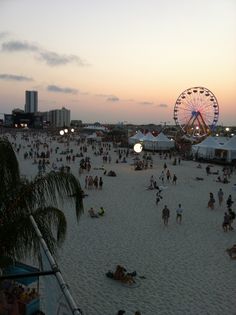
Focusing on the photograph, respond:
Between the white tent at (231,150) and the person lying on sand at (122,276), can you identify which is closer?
the person lying on sand at (122,276)

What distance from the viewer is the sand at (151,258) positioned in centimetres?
874

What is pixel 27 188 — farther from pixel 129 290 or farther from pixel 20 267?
pixel 129 290

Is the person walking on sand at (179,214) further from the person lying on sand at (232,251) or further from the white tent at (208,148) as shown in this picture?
the white tent at (208,148)

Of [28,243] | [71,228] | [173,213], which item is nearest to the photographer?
[28,243]

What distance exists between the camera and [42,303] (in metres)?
8.08

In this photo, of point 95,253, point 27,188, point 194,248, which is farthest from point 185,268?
point 27,188

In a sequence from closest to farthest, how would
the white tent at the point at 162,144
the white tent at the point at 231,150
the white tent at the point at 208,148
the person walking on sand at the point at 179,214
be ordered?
the person walking on sand at the point at 179,214
the white tent at the point at 231,150
the white tent at the point at 208,148
the white tent at the point at 162,144

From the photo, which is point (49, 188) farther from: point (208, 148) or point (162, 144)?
point (162, 144)

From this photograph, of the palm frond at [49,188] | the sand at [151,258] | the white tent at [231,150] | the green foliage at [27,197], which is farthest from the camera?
the white tent at [231,150]

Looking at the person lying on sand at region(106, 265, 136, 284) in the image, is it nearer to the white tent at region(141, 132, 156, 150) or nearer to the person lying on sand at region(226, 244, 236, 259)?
the person lying on sand at region(226, 244, 236, 259)

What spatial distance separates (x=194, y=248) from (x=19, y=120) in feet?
281

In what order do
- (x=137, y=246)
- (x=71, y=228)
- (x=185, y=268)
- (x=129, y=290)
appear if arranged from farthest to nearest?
(x=71, y=228), (x=137, y=246), (x=185, y=268), (x=129, y=290)

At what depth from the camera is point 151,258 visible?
11.4 meters

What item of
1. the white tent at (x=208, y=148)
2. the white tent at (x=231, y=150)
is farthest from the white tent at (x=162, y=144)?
the white tent at (x=231, y=150)
